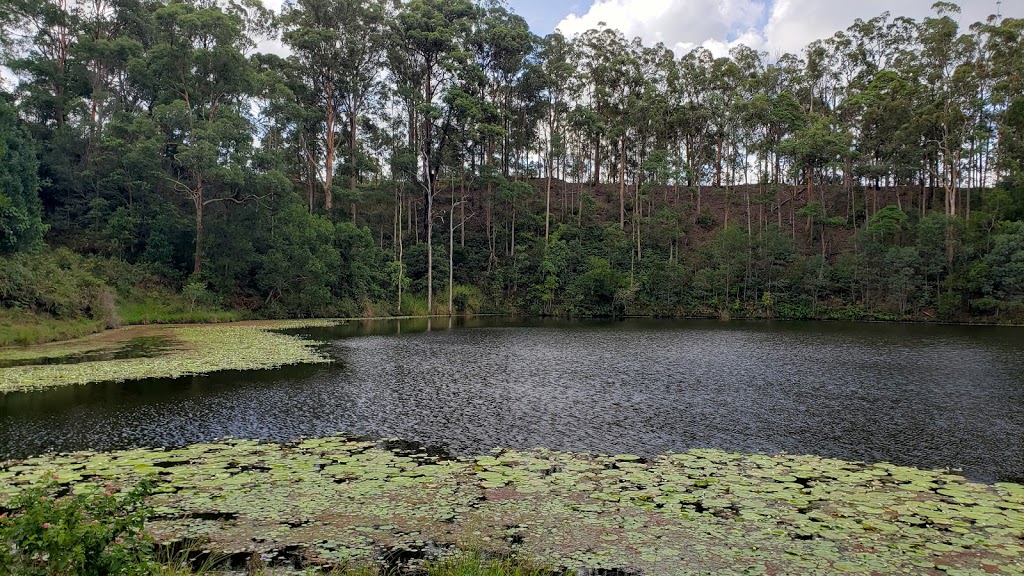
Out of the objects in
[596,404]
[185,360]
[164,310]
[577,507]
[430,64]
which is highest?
[430,64]

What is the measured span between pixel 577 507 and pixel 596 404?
24.9 feet

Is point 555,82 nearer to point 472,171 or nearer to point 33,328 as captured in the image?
point 472,171

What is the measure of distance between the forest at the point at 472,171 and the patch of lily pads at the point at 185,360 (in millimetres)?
6889

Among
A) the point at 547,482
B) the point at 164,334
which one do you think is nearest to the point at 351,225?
the point at 164,334

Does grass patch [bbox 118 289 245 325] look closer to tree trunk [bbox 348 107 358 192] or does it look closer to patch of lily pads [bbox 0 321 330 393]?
patch of lily pads [bbox 0 321 330 393]

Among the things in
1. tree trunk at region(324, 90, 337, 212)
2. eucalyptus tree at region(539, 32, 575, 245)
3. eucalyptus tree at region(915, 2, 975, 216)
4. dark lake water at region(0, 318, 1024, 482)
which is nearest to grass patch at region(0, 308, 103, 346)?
dark lake water at region(0, 318, 1024, 482)

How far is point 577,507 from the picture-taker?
8.16 meters

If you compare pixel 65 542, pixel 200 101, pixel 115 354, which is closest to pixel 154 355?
pixel 115 354

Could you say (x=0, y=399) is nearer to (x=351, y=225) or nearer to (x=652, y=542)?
(x=652, y=542)

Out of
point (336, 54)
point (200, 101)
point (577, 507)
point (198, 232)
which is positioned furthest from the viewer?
point (336, 54)

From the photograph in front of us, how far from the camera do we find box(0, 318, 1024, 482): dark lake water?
38.4ft

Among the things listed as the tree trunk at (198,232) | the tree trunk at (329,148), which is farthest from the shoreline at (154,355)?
the tree trunk at (329,148)

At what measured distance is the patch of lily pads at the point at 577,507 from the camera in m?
6.70

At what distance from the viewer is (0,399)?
47.9 feet
